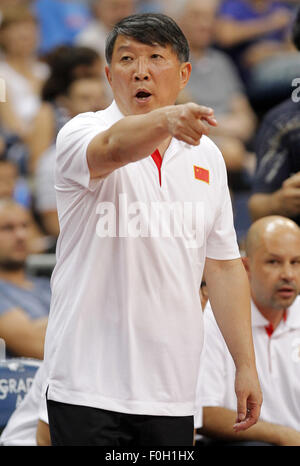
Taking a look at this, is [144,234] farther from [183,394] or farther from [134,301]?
[183,394]

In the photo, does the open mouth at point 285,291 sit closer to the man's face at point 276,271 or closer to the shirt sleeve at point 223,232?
the man's face at point 276,271

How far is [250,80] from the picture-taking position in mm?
Answer: 6258

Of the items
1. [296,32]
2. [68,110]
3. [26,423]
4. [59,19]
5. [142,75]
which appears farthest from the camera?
[59,19]

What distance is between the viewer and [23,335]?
3.85 m

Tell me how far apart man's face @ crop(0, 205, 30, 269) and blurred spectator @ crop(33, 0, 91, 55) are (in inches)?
88.2

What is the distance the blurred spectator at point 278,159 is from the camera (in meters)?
3.44

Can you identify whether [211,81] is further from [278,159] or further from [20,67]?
[278,159]

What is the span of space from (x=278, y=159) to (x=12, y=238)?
1.48 meters

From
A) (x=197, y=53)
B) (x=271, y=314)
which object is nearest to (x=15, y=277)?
(x=271, y=314)

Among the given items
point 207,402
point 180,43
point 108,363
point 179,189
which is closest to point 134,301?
point 108,363

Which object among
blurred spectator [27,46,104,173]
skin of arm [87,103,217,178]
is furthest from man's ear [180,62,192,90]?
blurred spectator [27,46,104,173]

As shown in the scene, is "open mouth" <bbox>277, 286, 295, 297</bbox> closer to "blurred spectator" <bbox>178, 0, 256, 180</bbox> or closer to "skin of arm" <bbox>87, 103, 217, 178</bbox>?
"skin of arm" <bbox>87, 103, 217, 178</bbox>

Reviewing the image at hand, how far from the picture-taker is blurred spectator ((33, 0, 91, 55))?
6.14m
